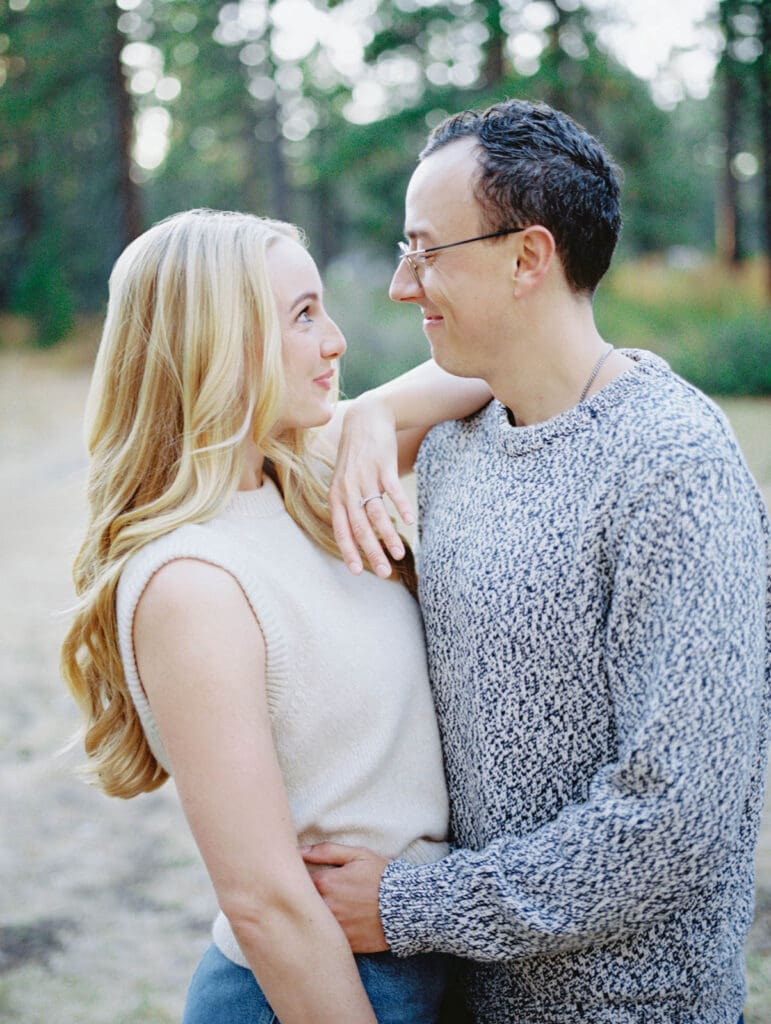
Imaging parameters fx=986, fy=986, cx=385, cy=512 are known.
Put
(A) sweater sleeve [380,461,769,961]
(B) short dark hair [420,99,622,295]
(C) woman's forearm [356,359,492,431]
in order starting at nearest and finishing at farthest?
(A) sweater sleeve [380,461,769,961] < (B) short dark hair [420,99,622,295] < (C) woman's forearm [356,359,492,431]

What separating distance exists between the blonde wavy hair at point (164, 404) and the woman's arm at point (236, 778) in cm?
19

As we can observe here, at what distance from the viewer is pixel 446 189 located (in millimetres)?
1889

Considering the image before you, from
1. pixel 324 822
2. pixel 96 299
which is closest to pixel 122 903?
pixel 324 822

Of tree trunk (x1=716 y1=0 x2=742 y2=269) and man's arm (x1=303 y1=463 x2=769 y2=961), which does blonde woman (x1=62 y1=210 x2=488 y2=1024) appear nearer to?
man's arm (x1=303 y1=463 x2=769 y2=961)

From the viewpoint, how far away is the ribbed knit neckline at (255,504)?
1.84 meters

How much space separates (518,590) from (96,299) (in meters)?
26.4

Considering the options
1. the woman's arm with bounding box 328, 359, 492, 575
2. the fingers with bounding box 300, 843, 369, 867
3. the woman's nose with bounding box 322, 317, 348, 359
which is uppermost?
the woman's nose with bounding box 322, 317, 348, 359

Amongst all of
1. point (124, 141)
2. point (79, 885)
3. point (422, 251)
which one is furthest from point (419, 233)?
point (124, 141)

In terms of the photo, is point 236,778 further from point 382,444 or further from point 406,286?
point 406,286

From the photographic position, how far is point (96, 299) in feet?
85.9

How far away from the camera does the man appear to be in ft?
4.86

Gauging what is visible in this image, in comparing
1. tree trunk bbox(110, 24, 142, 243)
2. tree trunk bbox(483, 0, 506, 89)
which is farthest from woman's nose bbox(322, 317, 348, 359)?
tree trunk bbox(110, 24, 142, 243)

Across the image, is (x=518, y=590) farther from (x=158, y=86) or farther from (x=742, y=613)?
(x=158, y=86)

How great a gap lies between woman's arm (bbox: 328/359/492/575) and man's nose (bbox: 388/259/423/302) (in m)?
0.24
